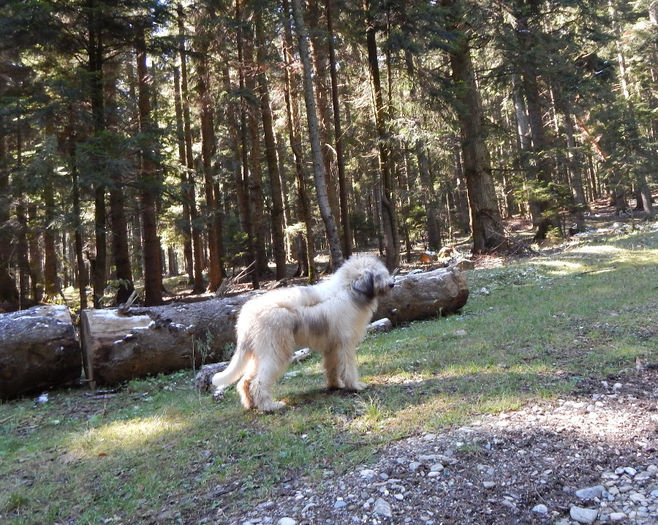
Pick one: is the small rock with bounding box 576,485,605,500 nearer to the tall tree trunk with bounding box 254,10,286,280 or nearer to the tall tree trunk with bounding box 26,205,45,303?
the tall tree trunk with bounding box 26,205,45,303

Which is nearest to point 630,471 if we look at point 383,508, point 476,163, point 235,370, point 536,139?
point 383,508

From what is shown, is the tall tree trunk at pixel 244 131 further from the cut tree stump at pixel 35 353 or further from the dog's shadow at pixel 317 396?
the dog's shadow at pixel 317 396

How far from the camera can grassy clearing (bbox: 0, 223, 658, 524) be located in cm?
387

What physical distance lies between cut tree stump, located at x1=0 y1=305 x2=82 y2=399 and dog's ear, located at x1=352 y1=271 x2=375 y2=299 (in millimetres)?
5284

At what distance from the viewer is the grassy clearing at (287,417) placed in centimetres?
387

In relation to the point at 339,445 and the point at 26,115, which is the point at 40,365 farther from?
the point at 26,115

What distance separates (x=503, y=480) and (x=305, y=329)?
2.64 meters

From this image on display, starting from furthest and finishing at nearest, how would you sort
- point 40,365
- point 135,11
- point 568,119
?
point 568,119
point 135,11
point 40,365

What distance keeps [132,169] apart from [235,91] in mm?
5393

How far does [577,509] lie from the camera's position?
2973 mm

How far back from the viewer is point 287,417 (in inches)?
199

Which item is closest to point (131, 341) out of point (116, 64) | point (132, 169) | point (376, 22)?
point (132, 169)

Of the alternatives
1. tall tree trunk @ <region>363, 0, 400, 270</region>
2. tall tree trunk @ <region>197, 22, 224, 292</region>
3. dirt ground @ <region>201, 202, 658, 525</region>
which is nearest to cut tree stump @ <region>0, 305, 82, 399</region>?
dirt ground @ <region>201, 202, 658, 525</region>

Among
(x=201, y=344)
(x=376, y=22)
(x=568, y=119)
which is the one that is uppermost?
(x=376, y=22)
